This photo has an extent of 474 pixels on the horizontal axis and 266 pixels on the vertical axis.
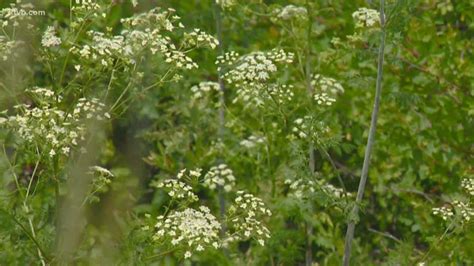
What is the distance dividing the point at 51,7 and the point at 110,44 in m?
2.90

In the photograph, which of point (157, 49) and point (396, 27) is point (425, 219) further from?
point (157, 49)

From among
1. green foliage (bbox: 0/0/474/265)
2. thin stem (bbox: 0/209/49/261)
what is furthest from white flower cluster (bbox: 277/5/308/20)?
thin stem (bbox: 0/209/49/261)

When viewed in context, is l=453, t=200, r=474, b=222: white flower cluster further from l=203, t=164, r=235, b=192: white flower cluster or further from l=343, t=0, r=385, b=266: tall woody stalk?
l=203, t=164, r=235, b=192: white flower cluster

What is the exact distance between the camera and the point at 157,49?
120 inches

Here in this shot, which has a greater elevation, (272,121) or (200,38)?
(200,38)

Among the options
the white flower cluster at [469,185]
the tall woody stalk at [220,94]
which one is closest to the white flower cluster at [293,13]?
the tall woody stalk at [220,94]

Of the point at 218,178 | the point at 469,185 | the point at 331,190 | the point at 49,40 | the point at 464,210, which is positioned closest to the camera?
the point at 49,40

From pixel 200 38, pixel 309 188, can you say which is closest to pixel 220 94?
pixel 309 188

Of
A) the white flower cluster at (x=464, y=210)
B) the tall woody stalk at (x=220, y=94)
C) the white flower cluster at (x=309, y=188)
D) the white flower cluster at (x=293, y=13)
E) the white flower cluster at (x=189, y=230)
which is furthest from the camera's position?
the tall woody stalk at (x=220, y=94)

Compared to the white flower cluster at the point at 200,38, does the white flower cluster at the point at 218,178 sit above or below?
below

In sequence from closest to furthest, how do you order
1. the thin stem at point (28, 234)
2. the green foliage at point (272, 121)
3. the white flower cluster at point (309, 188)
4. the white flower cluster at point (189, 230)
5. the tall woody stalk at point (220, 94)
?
the white flower cluster at point (189, 230) → the thin stem at point (28, 234) → the green foliage at point (272, 121) → the white flower cluster at point (309, 188) → the tall woody stalk at point (220, 94)

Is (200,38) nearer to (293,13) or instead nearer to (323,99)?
(323,99)

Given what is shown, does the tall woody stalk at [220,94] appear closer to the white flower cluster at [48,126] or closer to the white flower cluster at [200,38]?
the white flower cluster at [200,38]

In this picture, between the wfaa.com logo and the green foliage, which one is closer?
the wfaa.com logo
